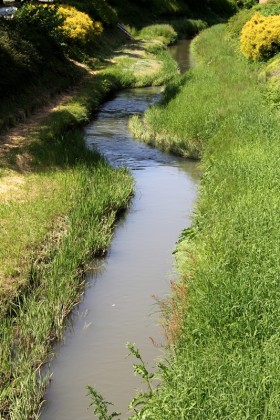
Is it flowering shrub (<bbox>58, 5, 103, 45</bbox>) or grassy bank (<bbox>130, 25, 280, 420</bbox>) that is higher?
flowering shrub (<bbox>58, 5, 103, 45</bbox>)

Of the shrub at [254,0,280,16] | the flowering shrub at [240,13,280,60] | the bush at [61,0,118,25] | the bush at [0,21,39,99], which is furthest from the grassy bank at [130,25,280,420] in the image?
the bush at [61,0,118,25]

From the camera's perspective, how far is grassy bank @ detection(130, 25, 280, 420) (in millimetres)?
4941

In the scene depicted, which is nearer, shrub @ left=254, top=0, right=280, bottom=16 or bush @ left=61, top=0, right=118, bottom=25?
shrub @ left=254, top=0, right=280, bottom=16

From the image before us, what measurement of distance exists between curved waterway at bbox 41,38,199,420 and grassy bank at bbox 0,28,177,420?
205mm

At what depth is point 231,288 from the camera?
21.3 feet

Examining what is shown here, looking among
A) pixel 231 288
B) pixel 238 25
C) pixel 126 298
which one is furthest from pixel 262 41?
pixel 231 288

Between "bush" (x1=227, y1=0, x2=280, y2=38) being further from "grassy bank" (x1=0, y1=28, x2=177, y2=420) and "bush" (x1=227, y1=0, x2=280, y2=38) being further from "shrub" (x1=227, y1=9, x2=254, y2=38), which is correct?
"grassy bank" (x1=0, y1=28, x2=177, y2=420)

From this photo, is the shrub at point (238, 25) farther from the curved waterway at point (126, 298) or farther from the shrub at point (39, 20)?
the curved waterway at point (126, 298)

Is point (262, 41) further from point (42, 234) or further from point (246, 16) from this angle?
point (42, 234)

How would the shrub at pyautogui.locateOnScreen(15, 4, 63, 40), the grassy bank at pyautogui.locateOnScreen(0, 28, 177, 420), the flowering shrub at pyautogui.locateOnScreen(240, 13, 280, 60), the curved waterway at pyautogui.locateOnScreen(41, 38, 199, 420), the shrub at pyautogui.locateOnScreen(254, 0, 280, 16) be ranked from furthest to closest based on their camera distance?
the shrub at pyautogui.locateOnScreen(254, 0, 280, 16) < the shrub at pyautogui.locateOnScreen(15, 4, 63, 40) < the flowering shrub at pyautogui.locateOnScreen(240, 13, 280, 60) < the grassy bank at pyautogui.locateOnScreen(0, 28, 177, 420) < the curved waterway at pyautogui.locateOnScreen(41, 38, 199, 420)

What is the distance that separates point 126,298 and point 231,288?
7.16 ft

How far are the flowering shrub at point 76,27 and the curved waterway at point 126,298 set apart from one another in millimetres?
13637

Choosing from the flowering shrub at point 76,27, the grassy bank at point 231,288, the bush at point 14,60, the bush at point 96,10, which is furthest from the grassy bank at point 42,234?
the bush at point 96,10

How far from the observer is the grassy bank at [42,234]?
261 inches
